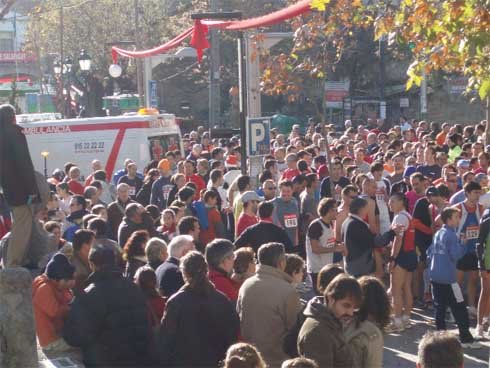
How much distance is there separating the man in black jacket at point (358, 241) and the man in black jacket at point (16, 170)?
344 cm

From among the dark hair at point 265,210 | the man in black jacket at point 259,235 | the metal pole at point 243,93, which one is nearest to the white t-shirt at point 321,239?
the man in black jacket at point 259,235

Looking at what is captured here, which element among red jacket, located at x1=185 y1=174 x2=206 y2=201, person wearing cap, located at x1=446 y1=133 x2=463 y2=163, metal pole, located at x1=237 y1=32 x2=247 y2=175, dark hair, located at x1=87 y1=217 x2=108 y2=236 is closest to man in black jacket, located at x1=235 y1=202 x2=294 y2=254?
dark hair, located at x1=87 y1=217 x2=108 y2=236

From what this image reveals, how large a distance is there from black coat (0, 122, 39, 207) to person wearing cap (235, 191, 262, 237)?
11.8 feet

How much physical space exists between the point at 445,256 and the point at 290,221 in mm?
2862

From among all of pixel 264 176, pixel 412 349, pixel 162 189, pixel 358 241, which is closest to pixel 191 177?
pixel 162 189

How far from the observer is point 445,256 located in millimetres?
Answer: 10555

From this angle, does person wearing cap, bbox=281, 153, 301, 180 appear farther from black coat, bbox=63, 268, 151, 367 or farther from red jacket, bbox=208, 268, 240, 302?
black coat, bbox=63, 268, 151, 367

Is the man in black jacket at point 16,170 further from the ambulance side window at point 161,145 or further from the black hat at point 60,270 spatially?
the ambulance side window at point 161,145

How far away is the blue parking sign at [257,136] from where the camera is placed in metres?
14.0

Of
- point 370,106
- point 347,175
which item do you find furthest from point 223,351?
point 370,106

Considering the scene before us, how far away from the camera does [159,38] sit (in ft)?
144

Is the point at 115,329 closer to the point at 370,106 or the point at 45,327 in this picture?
Result: the point at 45,327

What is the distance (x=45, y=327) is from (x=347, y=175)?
28.6 ft

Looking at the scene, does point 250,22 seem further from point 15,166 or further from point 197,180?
point 15,166
